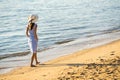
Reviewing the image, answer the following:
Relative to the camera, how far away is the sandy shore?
25.9 ft

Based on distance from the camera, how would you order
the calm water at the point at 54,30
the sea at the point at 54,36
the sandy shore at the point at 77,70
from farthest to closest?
the calm water at the point at 54,30
the sea at the point at 54,36
the sandy shore at the point at 77,70

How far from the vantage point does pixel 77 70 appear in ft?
27.7

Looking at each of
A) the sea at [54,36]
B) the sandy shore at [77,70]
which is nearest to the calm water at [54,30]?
the sea at [54,36]

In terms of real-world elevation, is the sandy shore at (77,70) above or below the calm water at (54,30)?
below

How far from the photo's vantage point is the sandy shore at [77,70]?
7898 mm

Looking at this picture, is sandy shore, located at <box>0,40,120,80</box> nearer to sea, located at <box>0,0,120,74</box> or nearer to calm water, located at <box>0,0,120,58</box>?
sea, located at <box>0,0,120,74</box>

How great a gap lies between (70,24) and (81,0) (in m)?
18.9

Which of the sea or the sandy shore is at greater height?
the sea

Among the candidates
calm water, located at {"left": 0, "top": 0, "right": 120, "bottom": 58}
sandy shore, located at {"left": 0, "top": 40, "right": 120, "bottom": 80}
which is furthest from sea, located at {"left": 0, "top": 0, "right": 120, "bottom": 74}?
sandy shore, located at {"left": 0, "top": 40, "right": 120, "bottom": 80}

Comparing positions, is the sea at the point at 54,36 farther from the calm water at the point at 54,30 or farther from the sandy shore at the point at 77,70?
the sandy shore at the point at 77,70

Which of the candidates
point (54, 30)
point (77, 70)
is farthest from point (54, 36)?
point (77, 70)

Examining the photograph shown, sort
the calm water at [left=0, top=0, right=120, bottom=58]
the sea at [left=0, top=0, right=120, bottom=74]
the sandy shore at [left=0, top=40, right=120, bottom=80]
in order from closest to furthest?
the sandy shore at [left=0, top=40, right=120, bottom=80] < the sea at [left=0, top=0, right=120, bottom=74] < the calm water at [left=0, top=0, right=120, bottom=58]

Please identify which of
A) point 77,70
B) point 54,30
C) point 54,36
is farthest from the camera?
point 54,30

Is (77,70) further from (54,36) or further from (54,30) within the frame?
(54,30)
